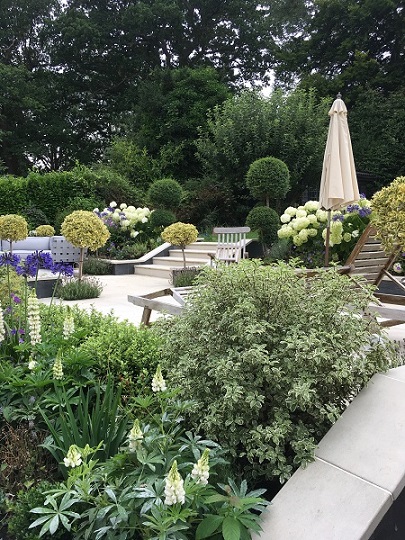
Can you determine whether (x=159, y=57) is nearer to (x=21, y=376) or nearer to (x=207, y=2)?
(x=207, y=2)

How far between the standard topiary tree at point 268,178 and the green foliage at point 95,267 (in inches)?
163

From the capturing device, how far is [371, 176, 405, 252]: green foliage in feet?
13.2

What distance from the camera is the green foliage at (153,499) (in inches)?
47.8

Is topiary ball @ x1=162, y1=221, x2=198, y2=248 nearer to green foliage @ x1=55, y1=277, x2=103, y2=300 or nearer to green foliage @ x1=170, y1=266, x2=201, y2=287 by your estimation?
green foliage @ x1=170, y1=266, x2=201, y2=287

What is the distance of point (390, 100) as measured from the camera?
16562 mm

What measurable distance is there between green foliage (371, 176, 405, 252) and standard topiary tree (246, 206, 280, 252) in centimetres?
557

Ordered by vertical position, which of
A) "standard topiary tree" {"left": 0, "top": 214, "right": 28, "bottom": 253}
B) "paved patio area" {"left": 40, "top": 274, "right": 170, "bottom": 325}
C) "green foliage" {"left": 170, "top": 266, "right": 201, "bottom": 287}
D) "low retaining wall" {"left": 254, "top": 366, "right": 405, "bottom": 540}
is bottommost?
"paved patio area" {"left": 40, "top": 274, "right": 170, "bottom": 325}

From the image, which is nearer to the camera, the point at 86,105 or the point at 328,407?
the point at 328,407

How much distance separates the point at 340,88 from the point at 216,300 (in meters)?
18.1

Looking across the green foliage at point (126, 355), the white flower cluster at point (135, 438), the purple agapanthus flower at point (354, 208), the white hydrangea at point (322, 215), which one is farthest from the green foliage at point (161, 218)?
the white flower cluster at point (135, 438)

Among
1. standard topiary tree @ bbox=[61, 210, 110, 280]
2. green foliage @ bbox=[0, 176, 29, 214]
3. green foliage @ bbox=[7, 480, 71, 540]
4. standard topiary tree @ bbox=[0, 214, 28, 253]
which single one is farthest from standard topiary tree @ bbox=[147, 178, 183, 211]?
green foliage @ bbox=[7, 480, 71, 540]

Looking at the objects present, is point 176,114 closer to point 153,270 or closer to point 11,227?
point 153,270

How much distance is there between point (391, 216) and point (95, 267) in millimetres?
6463

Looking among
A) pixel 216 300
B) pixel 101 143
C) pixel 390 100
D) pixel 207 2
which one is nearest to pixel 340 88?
pixel 390 100
